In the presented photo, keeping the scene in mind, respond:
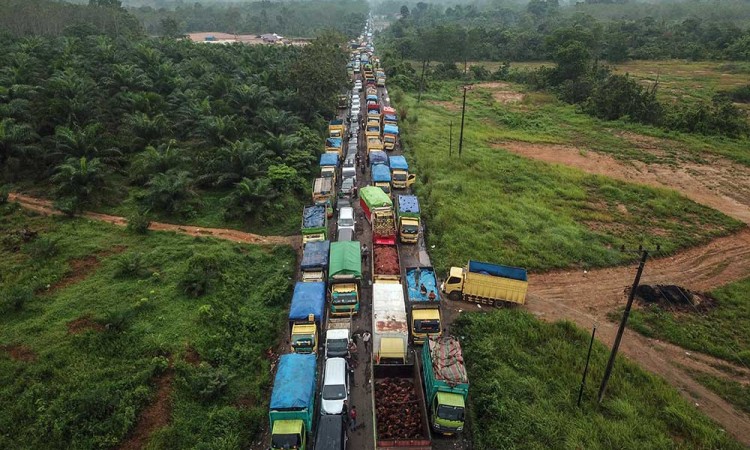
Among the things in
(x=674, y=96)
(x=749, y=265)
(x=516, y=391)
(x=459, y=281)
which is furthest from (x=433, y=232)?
(x=674, y=96)

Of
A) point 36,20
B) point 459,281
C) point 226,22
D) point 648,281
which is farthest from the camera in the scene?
point 226,22

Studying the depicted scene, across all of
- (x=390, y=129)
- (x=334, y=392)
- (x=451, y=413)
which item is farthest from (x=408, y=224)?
(x=390, y=129)

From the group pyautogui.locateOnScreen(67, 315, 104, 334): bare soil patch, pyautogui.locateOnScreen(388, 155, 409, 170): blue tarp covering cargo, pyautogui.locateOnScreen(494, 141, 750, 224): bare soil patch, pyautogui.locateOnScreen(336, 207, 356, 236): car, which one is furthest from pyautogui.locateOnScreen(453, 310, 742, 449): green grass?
pyautogui.locateOnScreen(494, 141, 750, 224): bare soil patch

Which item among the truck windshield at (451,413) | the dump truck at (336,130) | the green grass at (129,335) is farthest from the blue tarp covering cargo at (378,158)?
the truck windshield at (451,413)

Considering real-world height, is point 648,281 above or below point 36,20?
below

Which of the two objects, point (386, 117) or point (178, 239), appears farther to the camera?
point (386, 117)

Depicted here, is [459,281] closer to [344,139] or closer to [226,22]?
[344,139]

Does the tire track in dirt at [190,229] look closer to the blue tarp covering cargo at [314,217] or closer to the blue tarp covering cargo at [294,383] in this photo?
the blue tarp covering cargo at [314,217]
